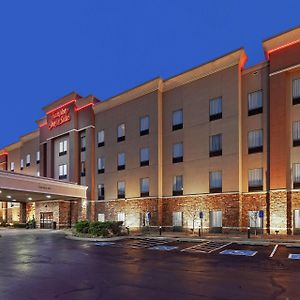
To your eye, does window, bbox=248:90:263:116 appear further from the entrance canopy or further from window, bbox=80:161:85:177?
window, bbox=80:161:85:177

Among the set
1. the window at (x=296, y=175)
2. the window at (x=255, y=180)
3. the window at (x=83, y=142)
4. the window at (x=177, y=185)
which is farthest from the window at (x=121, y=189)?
the window at (x=296, y=175)

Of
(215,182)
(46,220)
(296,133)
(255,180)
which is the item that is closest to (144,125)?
(215,182)

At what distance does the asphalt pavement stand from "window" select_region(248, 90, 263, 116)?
54.2 ft

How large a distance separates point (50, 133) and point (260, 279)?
151 ft

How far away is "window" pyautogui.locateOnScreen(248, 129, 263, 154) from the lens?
3225 centimetres

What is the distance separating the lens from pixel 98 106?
46250 mm

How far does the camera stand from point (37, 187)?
133 feet

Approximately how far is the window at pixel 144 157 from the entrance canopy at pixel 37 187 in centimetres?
1016

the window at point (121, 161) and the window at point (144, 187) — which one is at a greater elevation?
the window at point (121, 161)

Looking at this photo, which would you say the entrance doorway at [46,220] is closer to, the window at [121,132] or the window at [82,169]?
the window at [82,169]

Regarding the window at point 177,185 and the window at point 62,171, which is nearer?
the window at point 177,185

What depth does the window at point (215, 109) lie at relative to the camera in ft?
114

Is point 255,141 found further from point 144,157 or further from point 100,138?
point 100,138

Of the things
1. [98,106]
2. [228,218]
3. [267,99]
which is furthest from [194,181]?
[98,106]
